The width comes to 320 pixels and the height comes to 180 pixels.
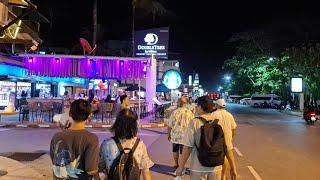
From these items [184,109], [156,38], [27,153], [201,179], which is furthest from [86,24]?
[201,179]

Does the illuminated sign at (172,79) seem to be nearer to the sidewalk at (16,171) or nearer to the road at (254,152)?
the road at (254,152)

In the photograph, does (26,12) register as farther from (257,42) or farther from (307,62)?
(257,42)

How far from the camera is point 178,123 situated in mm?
10633

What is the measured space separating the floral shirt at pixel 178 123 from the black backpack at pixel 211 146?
461cm

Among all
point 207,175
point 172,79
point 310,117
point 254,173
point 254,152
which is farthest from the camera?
point 310,117

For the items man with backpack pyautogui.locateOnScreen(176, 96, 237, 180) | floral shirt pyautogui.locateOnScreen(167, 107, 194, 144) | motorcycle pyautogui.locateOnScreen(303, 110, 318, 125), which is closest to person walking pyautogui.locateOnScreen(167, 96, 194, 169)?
floral shirt pyautogui.locateOnScreen(167, 107, 194, 144)

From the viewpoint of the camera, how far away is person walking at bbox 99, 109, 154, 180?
16.3 ft

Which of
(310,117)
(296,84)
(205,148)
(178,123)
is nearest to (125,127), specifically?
(205,148)

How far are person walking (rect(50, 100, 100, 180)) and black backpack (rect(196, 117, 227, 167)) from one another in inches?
56.1

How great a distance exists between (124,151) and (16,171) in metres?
6.22

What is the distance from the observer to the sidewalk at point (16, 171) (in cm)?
985

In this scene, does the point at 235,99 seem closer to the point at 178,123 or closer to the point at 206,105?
the point at 178,123

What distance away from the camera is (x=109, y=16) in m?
69.5

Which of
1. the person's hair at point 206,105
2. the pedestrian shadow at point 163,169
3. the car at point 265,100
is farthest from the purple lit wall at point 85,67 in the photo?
the car at point 265,100
